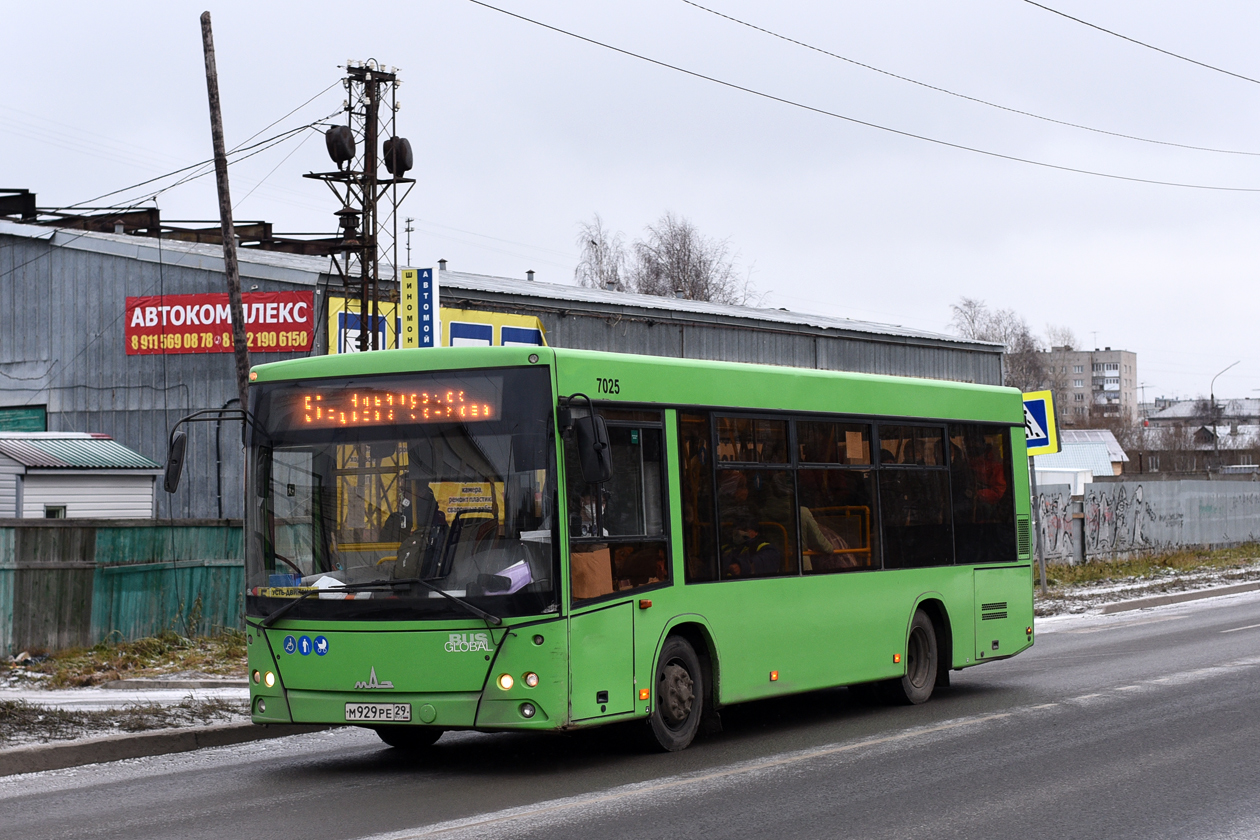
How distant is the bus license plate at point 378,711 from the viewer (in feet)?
29.2

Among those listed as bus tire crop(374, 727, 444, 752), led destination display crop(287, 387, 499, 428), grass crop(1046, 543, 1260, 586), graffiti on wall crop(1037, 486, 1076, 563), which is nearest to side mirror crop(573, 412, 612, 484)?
led destination display crop(287, 387, 499, 428)

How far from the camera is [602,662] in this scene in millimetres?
9102

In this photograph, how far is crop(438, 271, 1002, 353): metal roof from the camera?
107 ft

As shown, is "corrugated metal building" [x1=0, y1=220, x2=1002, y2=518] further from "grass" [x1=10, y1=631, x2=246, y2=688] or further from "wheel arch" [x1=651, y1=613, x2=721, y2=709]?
"wheel arch" [x1=651, y1=613, x2=721, y2=709]

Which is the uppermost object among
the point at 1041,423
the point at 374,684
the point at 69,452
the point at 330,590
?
the point at 69,452

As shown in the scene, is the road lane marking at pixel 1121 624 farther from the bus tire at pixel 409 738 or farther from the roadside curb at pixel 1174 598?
the bus tire at pixel 409 738

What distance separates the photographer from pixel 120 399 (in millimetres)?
29516

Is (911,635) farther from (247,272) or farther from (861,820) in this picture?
(247,272)

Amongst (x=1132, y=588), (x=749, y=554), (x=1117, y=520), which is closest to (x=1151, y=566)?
(x=1117, y=520)

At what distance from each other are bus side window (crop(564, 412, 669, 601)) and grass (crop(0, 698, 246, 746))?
4.12m

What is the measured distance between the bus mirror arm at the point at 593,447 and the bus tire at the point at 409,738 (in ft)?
9.13

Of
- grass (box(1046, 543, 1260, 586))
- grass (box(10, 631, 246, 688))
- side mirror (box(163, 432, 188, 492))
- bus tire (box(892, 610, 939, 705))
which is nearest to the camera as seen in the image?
side mirror (box(163, 432, 188, 492))

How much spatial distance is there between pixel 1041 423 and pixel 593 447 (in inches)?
583

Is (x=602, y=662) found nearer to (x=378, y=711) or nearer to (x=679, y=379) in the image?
(x=378, y=711)
